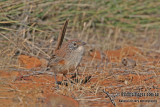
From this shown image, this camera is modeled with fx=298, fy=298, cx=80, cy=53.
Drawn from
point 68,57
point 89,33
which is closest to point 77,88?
point 68,57

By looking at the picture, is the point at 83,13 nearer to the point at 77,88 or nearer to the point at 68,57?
the point at 68,57

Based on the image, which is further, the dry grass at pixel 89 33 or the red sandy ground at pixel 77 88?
the dry grass at pixel 89 33

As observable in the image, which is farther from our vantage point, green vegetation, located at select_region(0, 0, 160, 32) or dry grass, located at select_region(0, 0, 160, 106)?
green vegetation, located at select_region(0, 0, 160, 32)

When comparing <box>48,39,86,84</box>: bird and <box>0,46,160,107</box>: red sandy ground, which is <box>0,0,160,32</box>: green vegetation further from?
<box>48,39,86,84</box>: bird

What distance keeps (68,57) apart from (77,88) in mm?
536

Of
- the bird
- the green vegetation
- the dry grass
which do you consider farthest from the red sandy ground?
the green vegetation

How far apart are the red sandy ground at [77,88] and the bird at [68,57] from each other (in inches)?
9.8

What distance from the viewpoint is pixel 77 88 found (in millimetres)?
4398

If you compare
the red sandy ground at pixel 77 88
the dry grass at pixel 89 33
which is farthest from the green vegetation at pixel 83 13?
the red sandy ground at pixel 77 88

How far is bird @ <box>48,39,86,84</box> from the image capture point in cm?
460

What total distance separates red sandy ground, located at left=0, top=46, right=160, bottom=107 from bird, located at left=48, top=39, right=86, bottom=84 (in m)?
0.25

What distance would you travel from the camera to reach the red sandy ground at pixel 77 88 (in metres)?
3.89

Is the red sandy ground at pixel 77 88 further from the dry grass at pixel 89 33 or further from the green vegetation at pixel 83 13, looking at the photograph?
the green vegetation at pixel 83 13

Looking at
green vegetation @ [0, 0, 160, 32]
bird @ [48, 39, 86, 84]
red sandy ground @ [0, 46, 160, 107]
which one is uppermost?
green vegetation @ [0, 0, 160, 32]
